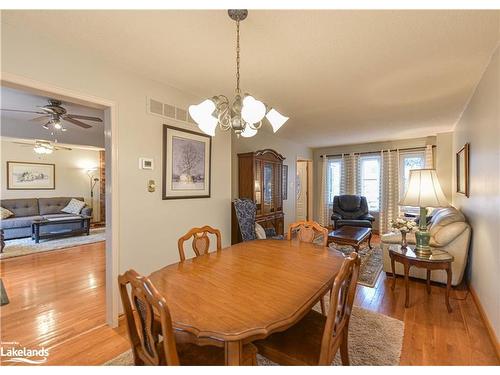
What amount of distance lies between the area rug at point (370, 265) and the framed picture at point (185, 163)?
1.80m

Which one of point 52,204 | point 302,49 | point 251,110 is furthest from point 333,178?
point 52,204

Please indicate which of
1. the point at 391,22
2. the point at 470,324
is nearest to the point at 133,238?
the point at 391,22

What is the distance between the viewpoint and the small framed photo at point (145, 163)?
236 centimetres

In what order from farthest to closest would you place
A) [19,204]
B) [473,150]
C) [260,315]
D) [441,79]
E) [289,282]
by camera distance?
[19,204], [473,150], [441,79], [289,282], [260,315]

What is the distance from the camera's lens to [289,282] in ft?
4.49

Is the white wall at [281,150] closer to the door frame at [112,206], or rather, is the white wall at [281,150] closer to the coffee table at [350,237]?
the coffee table at [350,237]

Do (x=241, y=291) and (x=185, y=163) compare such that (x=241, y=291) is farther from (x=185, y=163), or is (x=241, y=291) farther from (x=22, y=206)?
(x=22, y=206)

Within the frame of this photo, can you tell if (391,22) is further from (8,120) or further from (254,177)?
(8,120)

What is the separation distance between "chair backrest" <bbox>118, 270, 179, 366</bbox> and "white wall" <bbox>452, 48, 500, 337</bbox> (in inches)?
92.0

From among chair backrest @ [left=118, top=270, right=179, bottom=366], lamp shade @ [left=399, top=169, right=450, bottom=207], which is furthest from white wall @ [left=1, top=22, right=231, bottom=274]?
lamp shade @ [left=399, top=169, right=450, bottom=207]

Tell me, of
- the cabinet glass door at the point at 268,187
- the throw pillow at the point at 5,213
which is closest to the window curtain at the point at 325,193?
the cabinet glass door at the point at 268,187

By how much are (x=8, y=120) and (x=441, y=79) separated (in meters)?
6.40

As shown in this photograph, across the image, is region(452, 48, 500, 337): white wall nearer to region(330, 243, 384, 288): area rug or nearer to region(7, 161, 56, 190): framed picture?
region(330, 243, 384, 288): area rug

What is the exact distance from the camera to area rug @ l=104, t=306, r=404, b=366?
5.53ft
